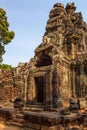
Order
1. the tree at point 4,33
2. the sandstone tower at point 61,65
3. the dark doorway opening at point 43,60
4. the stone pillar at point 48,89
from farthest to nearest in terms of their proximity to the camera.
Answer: the tree at point 4,33 < the dark doorway opening at point 43,60 < the sandstone tower at point 61,65 < the stone pillar at point 48,89

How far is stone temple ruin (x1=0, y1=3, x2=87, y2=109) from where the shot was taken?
14555mm

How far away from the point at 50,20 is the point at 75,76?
9429 mm

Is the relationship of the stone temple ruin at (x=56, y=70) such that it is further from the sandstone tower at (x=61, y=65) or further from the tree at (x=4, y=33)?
the tree at (x=4, y=33)

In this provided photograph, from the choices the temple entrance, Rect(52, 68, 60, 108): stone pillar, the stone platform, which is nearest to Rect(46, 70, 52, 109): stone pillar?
Rect(52, 68, 60, 108): stone pillar

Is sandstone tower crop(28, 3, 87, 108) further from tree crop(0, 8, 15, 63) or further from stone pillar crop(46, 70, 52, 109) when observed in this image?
tree crop(0, 8, 15, 63)

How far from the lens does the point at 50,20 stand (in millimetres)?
22062

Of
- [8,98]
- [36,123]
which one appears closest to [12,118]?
[36,123]

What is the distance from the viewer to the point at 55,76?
14539 mm

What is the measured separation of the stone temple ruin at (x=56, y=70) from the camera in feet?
47.8

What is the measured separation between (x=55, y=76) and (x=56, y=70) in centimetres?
48

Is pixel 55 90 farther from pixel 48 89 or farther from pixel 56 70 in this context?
pixel 56 70

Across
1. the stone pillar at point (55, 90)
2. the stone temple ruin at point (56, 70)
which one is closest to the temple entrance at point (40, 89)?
the stone temple ruin at point (56, 70)

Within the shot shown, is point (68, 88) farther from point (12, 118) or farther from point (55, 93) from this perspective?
point (12, 118)

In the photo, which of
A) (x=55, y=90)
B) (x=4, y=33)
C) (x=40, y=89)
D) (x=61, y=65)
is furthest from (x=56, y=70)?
(x=4, y=33)
